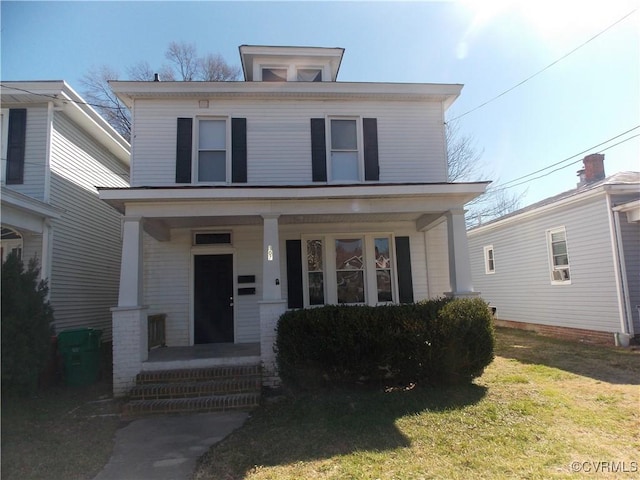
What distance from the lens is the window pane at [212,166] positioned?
8961 mm

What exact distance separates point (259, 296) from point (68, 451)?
4817mm

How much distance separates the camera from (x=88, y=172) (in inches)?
411

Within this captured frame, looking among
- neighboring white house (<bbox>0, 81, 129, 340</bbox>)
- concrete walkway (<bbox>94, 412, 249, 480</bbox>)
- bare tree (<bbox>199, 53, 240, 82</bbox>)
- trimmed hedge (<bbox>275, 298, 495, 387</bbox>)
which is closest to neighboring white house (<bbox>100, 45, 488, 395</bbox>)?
neighboring white house (<bbox>0, 81, 129, 340</bbox>)

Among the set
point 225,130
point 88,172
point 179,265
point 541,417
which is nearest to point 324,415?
point 541,417

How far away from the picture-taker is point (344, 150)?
9.34 m

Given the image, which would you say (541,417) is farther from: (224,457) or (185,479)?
(185,479)

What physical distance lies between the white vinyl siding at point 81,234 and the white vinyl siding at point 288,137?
189cm

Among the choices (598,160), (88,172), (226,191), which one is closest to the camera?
(226,191)

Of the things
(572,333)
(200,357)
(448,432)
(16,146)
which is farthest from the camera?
(572,333)

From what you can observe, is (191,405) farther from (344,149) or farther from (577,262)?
(577,262)

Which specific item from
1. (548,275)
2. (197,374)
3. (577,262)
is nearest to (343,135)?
(197,374)

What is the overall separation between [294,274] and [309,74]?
17.3ft

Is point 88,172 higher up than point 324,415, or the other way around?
point 88,172

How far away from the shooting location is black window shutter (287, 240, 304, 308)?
357 inches
